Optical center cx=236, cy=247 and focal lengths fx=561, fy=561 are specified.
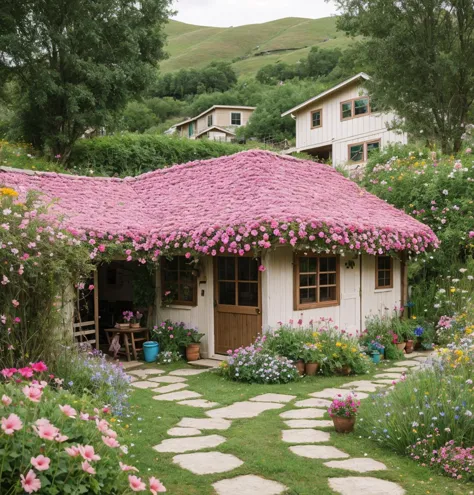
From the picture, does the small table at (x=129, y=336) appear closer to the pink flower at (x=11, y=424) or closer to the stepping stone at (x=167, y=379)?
the stepping stone at (x=167, y=379)

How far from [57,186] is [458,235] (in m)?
9.25

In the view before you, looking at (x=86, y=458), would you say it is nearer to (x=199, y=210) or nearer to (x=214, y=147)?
(x=199, y=210)

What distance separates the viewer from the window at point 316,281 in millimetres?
10695

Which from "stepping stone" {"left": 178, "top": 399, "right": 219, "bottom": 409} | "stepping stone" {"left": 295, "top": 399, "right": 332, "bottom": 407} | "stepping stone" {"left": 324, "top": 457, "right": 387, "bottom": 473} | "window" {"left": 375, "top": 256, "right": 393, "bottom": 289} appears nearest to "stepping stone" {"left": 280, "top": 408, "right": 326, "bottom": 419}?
"stepping stone" {"left": 295, "top": 399, "right": 332, "bottom": 407}

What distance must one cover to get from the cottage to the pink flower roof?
0.03m

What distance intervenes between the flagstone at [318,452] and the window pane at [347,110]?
23.7 meters

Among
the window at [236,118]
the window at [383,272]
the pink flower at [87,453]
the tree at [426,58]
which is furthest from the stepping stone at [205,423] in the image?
the window at [236,118]

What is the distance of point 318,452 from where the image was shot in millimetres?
5266

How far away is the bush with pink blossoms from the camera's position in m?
2.84

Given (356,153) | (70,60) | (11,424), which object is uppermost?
(70,60)

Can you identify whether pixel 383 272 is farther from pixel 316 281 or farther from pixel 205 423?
pixel 205 423

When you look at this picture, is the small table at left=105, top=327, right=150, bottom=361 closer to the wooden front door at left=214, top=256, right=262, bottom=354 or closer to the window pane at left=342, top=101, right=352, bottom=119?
the wooden front door at left=214, top=256, right=262, bottom=354

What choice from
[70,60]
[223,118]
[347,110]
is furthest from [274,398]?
[223,118]

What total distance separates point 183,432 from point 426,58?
13.4 m
